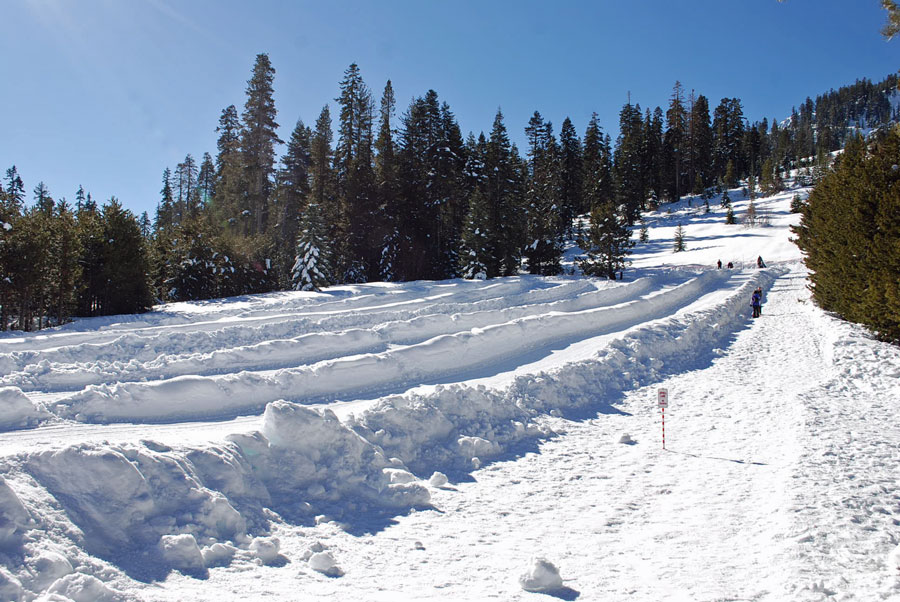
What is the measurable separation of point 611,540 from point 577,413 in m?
5.11

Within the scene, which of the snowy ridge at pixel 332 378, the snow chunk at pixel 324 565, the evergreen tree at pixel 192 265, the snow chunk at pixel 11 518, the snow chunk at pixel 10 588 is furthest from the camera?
the evergreen tree at pixel 192 265

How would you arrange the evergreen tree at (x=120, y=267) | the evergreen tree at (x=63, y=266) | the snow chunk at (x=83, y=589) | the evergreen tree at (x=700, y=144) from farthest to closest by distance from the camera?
1. the evergreen tree at (x=700, y=144)
2. the evergreen tree at (x=120, y=267)
3. the evergreen tree at (x=63, y=266)
4. the snow chunk at (x=83, y=589)

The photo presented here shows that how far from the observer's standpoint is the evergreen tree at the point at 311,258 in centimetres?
3117

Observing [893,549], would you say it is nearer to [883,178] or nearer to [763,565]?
[763,565]

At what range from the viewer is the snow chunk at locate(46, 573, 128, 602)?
377 centimetres

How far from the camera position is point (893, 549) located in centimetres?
501

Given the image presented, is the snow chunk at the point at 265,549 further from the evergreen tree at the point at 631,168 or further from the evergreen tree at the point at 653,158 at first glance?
the evergreen tree at the point at 653,158

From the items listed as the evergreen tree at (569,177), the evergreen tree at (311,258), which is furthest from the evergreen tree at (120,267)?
the evergreen tree at (569,177)

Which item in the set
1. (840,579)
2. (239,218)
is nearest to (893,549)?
(840,579)

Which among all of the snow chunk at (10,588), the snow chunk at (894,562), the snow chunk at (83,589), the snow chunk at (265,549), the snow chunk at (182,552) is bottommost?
the snow chunk at (894,562)

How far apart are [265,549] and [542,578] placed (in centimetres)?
282

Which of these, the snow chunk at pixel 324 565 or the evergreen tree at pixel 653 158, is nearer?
the snow chunk at pixel 324 565

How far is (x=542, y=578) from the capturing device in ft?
15.1

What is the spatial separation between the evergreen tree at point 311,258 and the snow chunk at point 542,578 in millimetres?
27195
